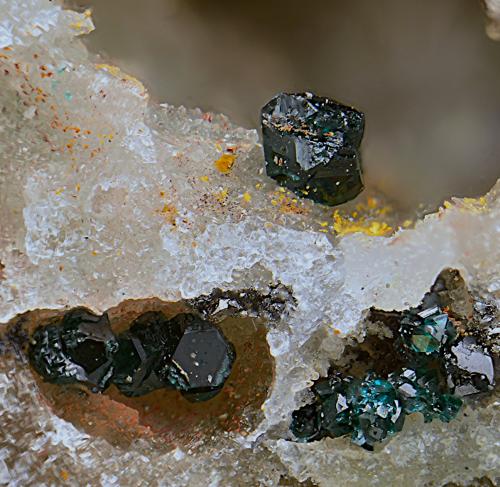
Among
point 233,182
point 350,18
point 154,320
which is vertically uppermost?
point 350,18

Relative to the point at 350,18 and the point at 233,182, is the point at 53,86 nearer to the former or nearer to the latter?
the point at 233,182

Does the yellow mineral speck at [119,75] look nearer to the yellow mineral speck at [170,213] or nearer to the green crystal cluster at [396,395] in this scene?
the yellow mineral speck at [170,213]

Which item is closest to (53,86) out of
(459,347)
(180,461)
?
(180,461)

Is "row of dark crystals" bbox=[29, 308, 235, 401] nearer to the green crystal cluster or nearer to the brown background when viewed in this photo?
the green crystal cluster

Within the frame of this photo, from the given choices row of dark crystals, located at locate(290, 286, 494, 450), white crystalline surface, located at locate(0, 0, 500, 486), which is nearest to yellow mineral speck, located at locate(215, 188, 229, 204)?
white crystalline surface, located at locate(0, 0, 500, 486)

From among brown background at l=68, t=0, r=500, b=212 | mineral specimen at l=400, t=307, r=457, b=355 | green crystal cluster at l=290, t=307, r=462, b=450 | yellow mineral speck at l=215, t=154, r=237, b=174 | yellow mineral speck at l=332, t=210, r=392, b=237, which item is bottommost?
green crystal cluster at l=290, t=307, r=462, b=450

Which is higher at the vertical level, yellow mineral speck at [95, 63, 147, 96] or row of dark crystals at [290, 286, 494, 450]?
yellow mineral speck at [95, 63, 147, 96]

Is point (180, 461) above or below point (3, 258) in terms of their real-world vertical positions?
below
